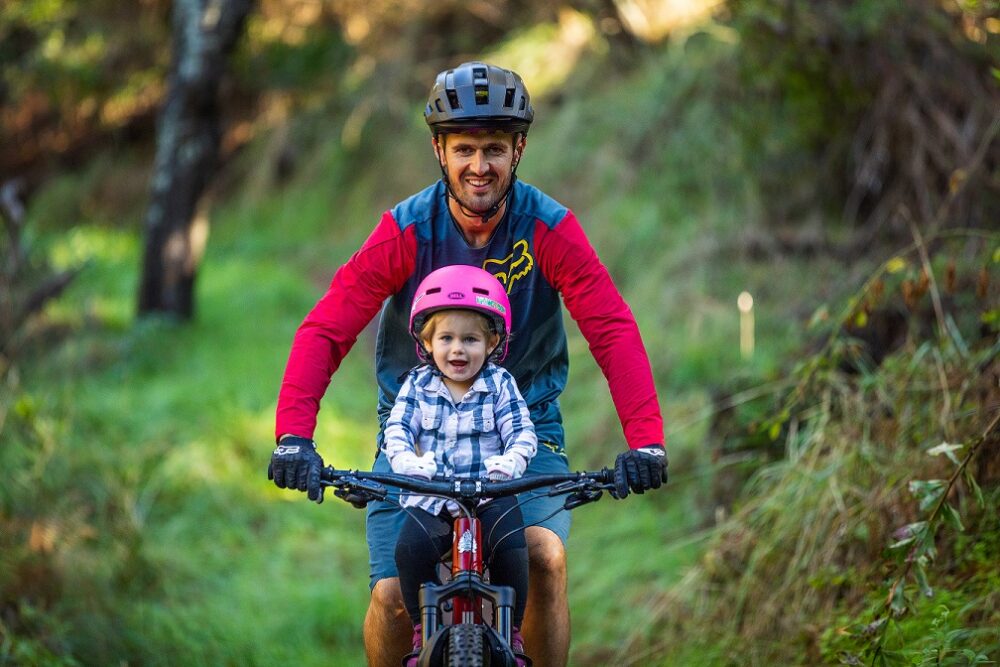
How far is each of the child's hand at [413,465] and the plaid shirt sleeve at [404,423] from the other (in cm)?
2

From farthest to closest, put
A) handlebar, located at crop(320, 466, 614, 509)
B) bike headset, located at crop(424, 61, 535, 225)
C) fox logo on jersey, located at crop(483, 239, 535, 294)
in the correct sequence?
fox logo on jersey, located at crop(483, 239, 535, 294)
bike headset, located at crop(424, 61, 535, 225)
handlebar, located at crop(320, 466, 614, 509)

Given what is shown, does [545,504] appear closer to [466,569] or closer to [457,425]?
[457,425]

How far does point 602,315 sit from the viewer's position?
4070mm

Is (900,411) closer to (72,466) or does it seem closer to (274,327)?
(72,466)

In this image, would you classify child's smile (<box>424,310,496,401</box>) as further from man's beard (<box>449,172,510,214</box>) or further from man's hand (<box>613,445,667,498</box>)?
man's hand (<box>613,445,667,498</box>)

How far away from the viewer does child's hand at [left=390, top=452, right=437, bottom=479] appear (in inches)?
144

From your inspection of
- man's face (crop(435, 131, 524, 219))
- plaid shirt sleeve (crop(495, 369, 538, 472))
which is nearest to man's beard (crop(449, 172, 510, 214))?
man's face (crop(435, 131, 524, 219))

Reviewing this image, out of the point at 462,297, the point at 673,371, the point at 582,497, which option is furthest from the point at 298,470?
the point at 673,371

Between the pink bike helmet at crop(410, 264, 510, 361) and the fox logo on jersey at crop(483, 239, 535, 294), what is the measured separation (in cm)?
31

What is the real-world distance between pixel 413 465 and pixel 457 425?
0.75 feet

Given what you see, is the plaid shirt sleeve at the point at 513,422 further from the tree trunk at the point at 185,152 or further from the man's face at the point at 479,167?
the tree trunk at the point at 185,152

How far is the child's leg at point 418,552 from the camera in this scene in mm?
3652

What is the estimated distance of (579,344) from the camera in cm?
970

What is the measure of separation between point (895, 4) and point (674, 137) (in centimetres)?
355
